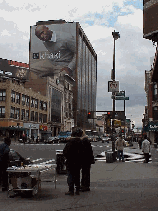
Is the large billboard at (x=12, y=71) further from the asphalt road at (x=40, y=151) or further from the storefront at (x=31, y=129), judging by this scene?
the asphalt road at (x=40, y=151)

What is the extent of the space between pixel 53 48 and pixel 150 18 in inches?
5374

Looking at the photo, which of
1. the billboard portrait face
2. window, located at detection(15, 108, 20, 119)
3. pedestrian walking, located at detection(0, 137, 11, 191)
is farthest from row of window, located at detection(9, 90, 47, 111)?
pedestrian walking, located at detection(0, 137, 11, 191)

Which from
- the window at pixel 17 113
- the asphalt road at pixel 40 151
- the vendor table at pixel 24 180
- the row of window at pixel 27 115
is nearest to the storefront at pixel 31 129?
the row of window at pixel 27 115

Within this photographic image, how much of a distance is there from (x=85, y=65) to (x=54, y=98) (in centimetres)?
7371

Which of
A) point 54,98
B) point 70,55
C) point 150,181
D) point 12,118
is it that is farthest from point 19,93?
point 70,55

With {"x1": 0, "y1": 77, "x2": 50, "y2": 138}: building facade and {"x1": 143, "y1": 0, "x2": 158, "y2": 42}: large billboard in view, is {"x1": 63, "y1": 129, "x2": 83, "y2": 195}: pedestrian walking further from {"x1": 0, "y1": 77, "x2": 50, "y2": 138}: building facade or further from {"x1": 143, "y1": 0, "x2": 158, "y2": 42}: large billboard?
{"x1": 0, "y1": 77, "x2": 50, "y2": 138}: building facade

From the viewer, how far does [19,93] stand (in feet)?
229

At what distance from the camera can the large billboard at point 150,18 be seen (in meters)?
6.25

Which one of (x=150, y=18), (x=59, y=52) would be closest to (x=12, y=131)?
(x=150, y=18)

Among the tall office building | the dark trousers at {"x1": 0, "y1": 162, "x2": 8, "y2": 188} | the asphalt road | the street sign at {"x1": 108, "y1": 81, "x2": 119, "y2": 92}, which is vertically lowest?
the asphalt road

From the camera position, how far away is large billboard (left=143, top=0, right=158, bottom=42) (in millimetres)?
6246

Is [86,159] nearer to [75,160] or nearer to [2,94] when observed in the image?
[75,160]

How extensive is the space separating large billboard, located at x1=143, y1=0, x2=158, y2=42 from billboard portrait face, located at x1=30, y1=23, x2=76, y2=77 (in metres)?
127

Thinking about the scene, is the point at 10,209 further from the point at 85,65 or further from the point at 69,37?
the point at 85,65
